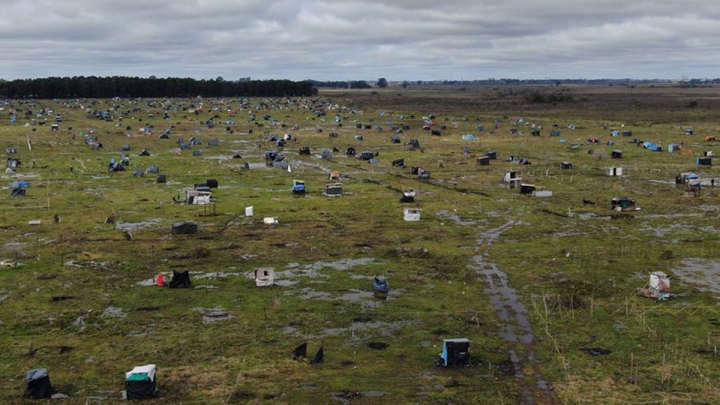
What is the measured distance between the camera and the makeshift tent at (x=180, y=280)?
39500 mm

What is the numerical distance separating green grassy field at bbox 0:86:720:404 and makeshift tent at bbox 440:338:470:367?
59 cm

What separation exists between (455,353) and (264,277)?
48.2 feet

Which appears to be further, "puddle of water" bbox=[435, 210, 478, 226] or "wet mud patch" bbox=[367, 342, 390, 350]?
"puddle of water" bbox=[435, 210, 478, 226]

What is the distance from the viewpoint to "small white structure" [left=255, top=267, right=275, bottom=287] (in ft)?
129

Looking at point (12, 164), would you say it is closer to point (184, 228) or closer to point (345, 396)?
point (184, 228)

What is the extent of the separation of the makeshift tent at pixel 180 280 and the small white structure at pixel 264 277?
4056 mm

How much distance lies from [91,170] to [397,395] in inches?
2854

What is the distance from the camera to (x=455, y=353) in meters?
28.5

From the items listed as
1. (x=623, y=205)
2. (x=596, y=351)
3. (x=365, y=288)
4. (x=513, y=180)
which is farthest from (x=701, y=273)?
(x=513, y=180)

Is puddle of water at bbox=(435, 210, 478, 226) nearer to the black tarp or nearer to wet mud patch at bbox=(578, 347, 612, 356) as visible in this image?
wet mud patch at bbox=(578, 347, 612, 356)

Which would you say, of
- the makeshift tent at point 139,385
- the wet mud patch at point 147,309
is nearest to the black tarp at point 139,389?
the makeshift tent at point 139,385

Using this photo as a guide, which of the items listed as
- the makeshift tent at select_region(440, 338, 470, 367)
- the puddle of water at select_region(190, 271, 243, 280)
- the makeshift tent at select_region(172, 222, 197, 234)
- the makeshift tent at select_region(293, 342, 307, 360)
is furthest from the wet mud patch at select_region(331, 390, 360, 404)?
the makeshift tent at select_region(172, 222, 197, 234)

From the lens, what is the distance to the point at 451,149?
11244cm

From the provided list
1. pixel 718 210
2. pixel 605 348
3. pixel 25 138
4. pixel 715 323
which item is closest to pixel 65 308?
pixel 605 348
